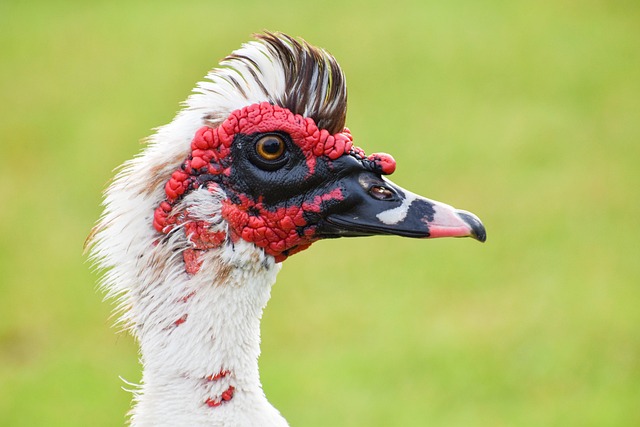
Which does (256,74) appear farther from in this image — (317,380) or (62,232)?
(62,232)

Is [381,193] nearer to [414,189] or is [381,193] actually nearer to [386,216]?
[386,216]

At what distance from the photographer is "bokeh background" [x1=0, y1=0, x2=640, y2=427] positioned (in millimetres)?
7090

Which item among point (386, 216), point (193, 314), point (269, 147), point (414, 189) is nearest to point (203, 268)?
point (193, 314)

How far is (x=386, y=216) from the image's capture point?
3227 millimetres

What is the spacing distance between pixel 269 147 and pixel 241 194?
0.18m

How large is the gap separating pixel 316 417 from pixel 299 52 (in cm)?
404

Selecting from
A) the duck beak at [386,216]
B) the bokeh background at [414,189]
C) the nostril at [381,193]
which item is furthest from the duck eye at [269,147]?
the bokeh background at [414,189]

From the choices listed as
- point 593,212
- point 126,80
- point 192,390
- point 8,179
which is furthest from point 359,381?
point 126,80

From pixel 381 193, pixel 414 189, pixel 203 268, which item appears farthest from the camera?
pixel 414 189

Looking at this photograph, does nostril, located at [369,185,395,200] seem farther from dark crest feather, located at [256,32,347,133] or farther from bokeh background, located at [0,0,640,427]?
bokeh background, located at [0,0,640,427]

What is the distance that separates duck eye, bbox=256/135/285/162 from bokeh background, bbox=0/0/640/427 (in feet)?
4.10

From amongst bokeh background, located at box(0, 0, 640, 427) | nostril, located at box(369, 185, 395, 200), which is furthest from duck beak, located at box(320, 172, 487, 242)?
bokeh background, located at box(0, 0, 640, 427)

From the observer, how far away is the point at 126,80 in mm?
12055

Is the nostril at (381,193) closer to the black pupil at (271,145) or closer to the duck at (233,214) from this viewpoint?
the duck at (233,214)
